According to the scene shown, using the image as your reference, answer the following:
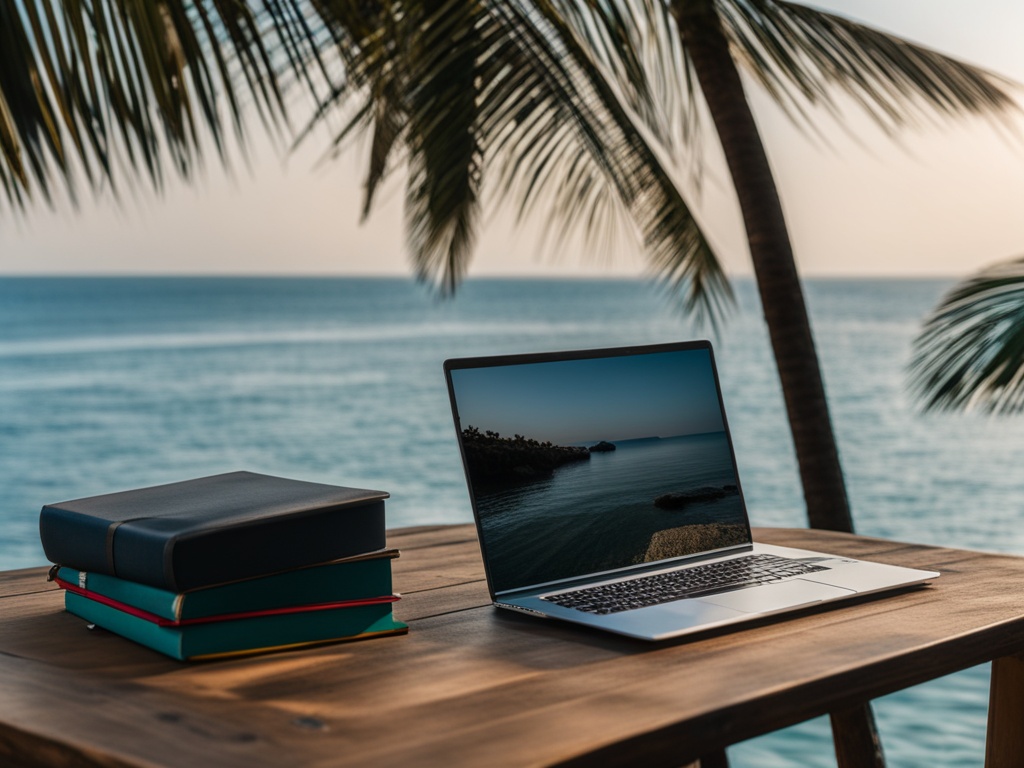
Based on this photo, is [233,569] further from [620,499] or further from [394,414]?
[394,414]

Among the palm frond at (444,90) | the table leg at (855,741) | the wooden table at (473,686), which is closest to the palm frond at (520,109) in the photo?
the palm frond at (444,90)

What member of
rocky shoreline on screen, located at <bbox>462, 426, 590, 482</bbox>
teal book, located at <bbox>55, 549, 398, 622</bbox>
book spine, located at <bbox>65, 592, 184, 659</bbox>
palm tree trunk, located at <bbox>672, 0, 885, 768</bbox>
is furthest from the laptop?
palm tree trunk, located at <bbox>672, 0, 885, 768</bbox>

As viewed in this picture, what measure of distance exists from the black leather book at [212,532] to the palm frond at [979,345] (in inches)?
50.4

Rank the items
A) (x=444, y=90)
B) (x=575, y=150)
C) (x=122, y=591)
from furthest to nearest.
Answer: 1. (x=575, y=150)
2. (x=444, y=90)
3. (x=122, y=591)

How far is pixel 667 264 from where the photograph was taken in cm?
239

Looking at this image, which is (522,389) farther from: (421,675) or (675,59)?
(675,59)

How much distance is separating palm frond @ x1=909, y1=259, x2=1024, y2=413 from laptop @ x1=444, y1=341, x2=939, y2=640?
2.76 ft

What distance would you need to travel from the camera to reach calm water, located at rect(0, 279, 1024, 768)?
7016 mm

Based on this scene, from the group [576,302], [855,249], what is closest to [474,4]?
[855,249]

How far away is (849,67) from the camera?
1810mm

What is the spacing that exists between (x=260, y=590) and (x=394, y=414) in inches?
→ 526

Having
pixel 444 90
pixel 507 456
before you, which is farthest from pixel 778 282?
pixel 507 456

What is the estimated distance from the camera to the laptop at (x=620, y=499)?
3.07 ft

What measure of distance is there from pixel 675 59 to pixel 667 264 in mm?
548
